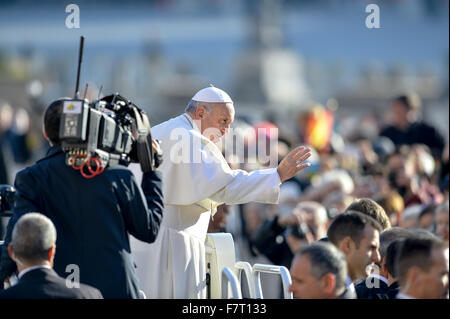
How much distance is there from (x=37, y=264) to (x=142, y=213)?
A: 596mm

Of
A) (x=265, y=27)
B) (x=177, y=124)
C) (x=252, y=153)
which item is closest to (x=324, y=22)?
(x=265, y=27)

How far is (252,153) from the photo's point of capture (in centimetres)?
1378

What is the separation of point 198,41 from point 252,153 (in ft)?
195

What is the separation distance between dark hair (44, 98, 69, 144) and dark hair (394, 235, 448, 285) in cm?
168

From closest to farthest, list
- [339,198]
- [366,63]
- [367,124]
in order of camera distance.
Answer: [339,198], [367,124], [366,63]

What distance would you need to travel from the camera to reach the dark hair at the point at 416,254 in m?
5.47

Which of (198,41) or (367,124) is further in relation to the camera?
(198,41)

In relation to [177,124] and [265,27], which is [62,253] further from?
[265,27]

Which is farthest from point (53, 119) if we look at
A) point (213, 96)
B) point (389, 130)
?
point (389, 130)

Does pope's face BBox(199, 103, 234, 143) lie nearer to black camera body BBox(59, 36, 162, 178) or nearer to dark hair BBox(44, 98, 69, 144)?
black camera body BBox(59, 36, 162, 178)

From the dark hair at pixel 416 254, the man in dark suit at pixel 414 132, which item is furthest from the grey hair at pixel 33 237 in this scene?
the man in dark suit at pixel 414 132

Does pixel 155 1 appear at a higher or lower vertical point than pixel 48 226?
higher

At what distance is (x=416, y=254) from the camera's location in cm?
548

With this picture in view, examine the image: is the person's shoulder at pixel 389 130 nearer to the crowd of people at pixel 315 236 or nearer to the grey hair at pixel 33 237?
the crowd of people at pixel 315 236
